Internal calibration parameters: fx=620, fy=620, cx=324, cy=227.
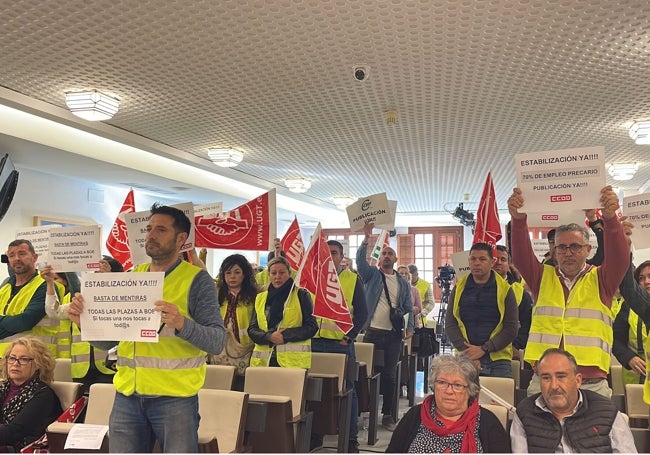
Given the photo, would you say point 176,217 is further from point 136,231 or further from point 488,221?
point 488,221

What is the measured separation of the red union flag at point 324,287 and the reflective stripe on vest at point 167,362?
201cm

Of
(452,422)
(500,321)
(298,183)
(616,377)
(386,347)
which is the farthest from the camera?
(298,183)

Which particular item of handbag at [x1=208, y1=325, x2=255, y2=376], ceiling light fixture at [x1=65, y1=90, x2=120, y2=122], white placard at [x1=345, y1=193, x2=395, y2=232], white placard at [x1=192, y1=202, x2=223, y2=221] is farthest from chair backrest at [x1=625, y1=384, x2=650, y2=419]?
ceiling light fixture at [x1=65, y1=90, x2=120, y2=122]

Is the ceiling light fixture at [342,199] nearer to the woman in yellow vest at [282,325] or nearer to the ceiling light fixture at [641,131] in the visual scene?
the ceiling light fixture at [641,131]

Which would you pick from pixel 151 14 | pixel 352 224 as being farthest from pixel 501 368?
pixel 151 14

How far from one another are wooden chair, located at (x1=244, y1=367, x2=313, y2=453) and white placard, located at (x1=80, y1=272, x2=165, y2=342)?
1225mm

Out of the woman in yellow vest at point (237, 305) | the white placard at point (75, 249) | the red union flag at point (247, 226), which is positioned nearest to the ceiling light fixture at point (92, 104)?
the red union flag at point (247, 226)

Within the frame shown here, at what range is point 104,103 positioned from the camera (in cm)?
537

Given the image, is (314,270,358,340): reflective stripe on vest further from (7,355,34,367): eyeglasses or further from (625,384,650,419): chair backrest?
(7,355,34,367): eyeglasses

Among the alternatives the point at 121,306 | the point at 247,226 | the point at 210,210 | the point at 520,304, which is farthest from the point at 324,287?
the point at 121,306

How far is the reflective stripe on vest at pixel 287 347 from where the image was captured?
14.2ft

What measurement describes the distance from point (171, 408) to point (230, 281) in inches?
85.1

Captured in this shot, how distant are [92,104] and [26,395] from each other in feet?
9.62

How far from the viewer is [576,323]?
3.00m
